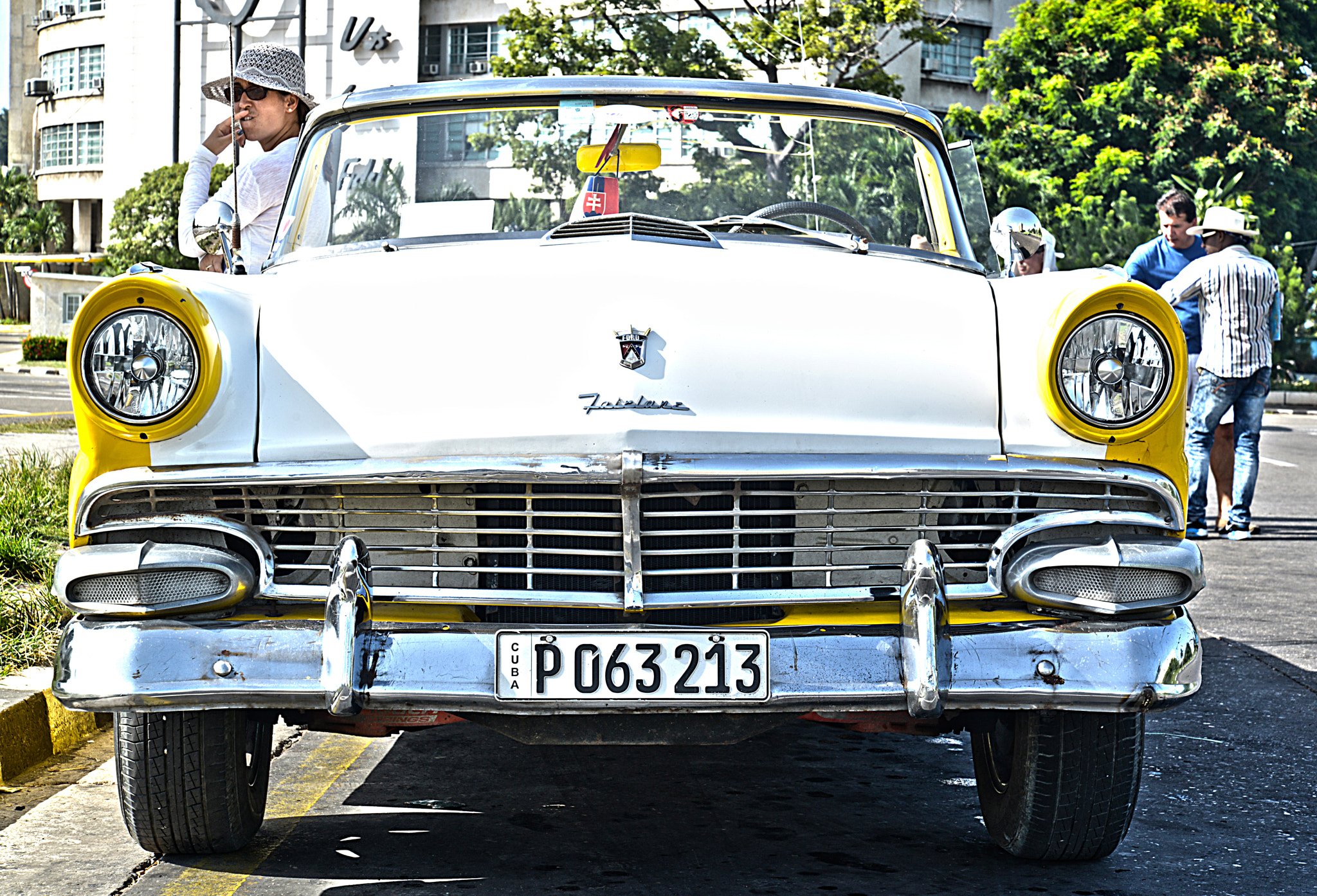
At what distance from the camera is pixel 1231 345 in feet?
29.8

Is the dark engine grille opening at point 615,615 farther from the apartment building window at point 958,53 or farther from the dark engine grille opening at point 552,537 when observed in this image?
the apartment building window at point 958,53

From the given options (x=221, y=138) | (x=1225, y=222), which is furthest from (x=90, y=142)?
(x=221, y=138)

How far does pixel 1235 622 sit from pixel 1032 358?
13.1 ft

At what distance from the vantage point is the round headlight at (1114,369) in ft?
10.2

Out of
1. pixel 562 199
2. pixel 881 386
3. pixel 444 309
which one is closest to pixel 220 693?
pixel 444 309

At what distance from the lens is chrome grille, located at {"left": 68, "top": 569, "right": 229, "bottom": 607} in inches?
117

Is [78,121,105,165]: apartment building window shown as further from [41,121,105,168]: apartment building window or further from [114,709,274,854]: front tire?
[114,709,274,854]: front tire

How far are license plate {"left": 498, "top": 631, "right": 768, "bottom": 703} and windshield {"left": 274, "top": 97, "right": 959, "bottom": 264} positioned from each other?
4.99 ft

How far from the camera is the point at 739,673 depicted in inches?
114

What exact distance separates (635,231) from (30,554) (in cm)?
375

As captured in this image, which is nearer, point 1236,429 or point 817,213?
point 817,213

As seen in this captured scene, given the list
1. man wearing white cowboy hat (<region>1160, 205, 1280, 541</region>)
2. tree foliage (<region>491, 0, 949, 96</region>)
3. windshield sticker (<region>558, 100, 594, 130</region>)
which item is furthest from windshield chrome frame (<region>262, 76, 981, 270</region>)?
tree foliage (<region>491, 0, 949, 96</region>)

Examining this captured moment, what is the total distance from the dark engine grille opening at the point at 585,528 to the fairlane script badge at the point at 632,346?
9.6 inches

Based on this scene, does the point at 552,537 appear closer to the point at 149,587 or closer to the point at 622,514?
the point at 622,514
